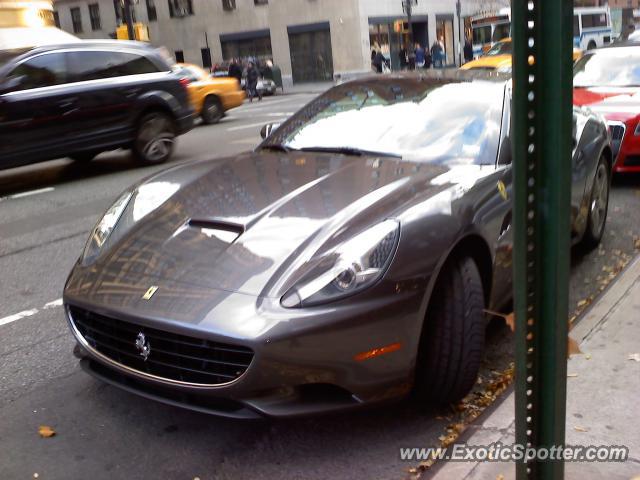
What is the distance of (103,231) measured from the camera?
3529 millimetres

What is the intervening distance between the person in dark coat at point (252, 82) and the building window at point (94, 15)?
21007 millimetres

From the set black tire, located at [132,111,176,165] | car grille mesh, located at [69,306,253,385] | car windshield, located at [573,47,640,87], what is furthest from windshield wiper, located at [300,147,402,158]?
black tire, located at [132,111,176,165]

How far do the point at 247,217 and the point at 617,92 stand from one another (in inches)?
241

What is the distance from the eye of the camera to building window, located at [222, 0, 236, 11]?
126 ft

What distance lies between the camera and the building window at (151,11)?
1630 inches

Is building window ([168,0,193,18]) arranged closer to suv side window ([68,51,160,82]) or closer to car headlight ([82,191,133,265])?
suv side window ([68,51,160,82])

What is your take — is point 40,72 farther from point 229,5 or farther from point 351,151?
point 229,5

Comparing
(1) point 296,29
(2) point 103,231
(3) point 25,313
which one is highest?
(1) point 296,29

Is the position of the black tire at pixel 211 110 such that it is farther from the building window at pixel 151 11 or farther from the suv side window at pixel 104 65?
the building window at pixel 151 11

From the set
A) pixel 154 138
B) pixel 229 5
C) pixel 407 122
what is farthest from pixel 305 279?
pixel 229 5

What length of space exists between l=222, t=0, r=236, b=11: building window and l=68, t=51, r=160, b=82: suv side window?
29822 millimetres

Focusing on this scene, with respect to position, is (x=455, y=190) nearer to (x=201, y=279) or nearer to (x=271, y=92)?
(x=201, y=279)

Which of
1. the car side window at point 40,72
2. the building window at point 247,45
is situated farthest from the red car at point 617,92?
the building window at point 247,45

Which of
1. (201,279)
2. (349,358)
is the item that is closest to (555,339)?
(349,358)
